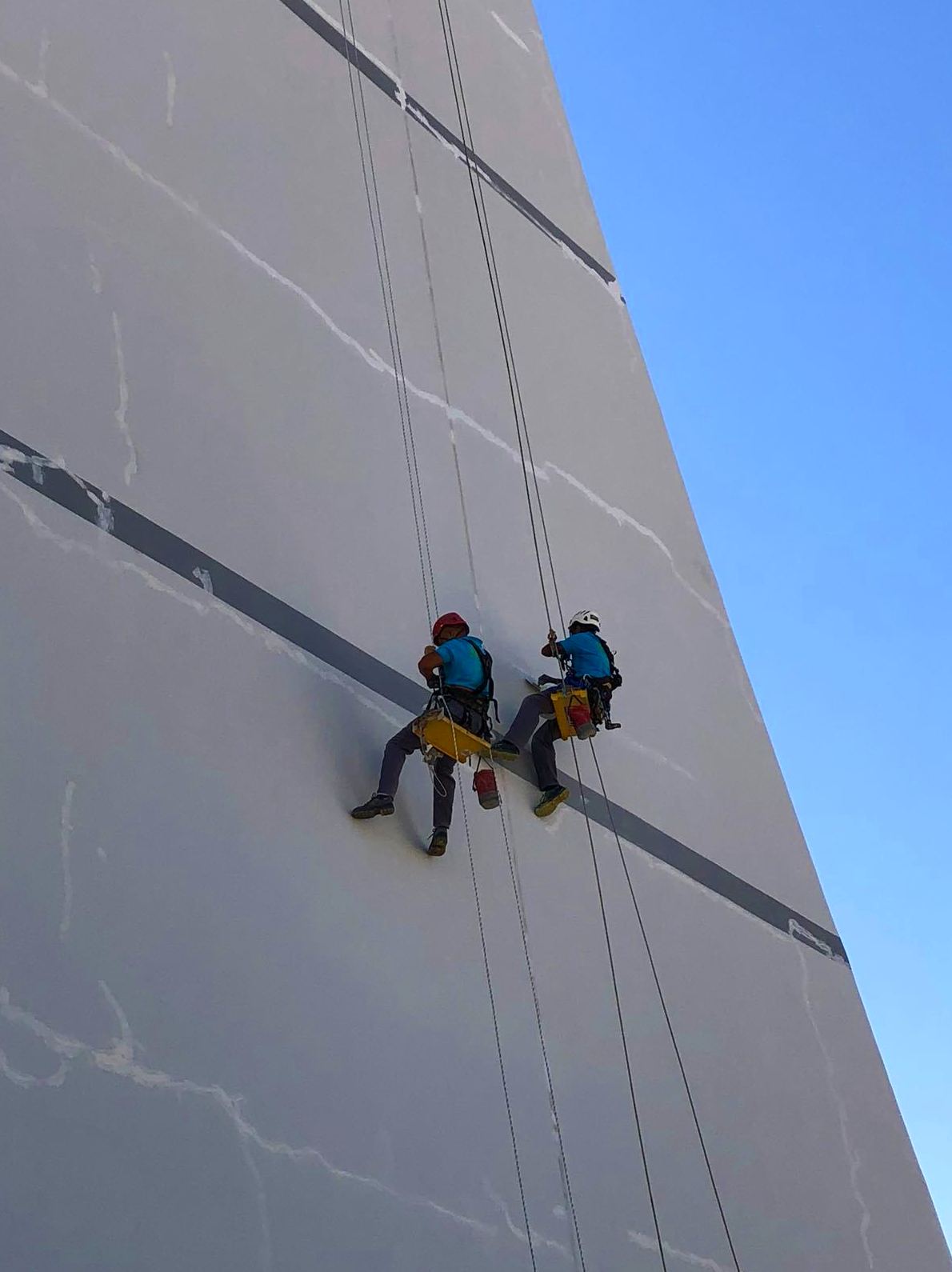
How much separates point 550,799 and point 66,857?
6.90 feet

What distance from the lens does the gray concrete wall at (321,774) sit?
4234mm

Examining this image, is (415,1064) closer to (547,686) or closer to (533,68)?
(547,686)

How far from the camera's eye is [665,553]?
7766mm

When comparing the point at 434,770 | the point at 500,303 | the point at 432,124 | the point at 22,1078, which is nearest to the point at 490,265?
the point at 500,303

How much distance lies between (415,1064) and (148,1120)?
99 cm

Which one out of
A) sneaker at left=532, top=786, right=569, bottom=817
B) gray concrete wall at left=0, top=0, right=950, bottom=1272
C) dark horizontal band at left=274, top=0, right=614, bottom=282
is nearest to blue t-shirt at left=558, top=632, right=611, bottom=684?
gray concrete wall at left=0, top=0, right=950, bottom=1272

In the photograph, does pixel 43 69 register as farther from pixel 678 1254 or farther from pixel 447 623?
pixel 678 1254

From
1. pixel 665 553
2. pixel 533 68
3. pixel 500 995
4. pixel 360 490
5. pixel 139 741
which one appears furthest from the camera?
pixel 533 68

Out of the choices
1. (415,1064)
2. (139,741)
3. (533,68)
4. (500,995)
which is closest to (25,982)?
(139,741)

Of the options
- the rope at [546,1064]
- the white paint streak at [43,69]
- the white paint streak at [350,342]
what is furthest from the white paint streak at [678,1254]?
the white paint streak at [43,69]

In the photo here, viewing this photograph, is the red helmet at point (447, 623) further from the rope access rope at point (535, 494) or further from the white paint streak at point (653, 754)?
Answer: the white paint streak at point (653, 754)

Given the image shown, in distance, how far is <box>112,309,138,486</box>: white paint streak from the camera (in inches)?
210

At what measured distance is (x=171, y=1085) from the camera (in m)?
4.14

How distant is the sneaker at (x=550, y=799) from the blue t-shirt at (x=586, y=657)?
518 millimetres
